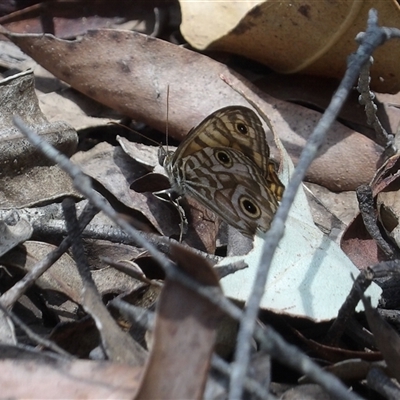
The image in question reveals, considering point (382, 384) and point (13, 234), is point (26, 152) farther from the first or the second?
point (382, 384)

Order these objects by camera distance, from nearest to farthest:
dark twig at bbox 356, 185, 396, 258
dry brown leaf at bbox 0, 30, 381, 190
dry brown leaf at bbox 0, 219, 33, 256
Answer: dry brown leaf at bbox 0, 219, 33, 256 < dark twig at bbox 356, 185, 396, 258 < dry brown leaf at bbox 0, 30, 381, 190

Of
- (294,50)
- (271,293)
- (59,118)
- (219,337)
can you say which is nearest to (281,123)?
(294,50)

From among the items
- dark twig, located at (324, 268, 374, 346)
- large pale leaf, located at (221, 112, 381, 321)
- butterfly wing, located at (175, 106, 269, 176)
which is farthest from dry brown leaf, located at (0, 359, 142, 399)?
butterfly wing, located at (175, 106, 269, 176)

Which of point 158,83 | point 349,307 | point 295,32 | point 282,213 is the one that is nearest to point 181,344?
point 282,213

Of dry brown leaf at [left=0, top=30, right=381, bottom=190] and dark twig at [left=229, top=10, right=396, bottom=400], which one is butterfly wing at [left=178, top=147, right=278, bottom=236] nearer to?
dry brown leaf at [left=0, top=30, right=381, bottom=190]

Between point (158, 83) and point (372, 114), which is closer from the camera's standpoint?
point (372, 114)

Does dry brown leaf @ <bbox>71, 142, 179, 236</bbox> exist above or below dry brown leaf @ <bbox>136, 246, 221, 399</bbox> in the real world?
below

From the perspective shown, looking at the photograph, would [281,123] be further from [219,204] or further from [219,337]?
[219,337]
